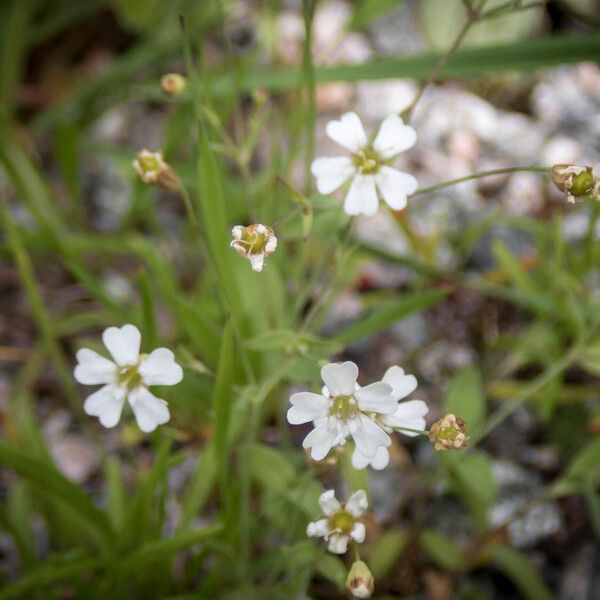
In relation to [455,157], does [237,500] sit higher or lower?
lower

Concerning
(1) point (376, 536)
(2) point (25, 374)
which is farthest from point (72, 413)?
(1) point (376, 536)

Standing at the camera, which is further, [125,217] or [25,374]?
[125,217]

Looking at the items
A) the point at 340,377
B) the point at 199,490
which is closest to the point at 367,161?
the point at 340,377

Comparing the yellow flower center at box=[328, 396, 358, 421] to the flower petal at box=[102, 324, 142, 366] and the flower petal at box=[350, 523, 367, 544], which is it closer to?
the flower petal at box=[350, 523, 367, 544]

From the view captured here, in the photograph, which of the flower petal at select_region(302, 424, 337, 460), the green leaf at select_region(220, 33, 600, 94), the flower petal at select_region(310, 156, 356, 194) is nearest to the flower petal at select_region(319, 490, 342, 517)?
the flower petal at select_region(302, 424, 337, 460)

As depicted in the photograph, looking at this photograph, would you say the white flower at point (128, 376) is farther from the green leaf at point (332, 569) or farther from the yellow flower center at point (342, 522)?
the green leaf at point (332, 569)

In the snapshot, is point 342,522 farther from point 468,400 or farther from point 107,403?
point 468,400

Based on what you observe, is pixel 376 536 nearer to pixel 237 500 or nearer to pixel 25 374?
pixel 237 500
